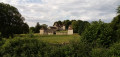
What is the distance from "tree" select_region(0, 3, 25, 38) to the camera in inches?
1233

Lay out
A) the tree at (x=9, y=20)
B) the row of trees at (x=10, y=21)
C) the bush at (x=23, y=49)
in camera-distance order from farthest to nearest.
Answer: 1. the row of trees at (x=10, y=21)
2. the tree at (x=9, y=20)
3. the bush at (x=23, y=49)

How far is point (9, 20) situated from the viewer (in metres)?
33.0

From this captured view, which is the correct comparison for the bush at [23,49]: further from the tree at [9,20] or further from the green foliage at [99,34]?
the tree at [9,20]

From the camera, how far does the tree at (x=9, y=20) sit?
31.3 meters

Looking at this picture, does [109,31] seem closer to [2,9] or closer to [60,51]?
[60,51]

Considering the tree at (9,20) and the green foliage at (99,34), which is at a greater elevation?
the tree at (9,20)

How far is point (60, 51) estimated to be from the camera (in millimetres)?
5367

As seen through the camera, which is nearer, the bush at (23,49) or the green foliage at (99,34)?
the bush at (23,49)

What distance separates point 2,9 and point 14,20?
3.90 meters

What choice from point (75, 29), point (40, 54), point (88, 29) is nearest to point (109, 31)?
point (88, 29)

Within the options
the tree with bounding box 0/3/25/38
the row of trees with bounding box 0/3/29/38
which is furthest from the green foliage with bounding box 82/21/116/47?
the tree with bounding box 0/3/25/38

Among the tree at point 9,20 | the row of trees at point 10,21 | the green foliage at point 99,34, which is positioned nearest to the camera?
the green foliage at point 99,34

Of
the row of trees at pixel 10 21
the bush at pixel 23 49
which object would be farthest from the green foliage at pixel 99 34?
the row of trees at pixel 10 21

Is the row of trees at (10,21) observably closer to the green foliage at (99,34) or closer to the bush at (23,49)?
the green foliage at (99,34)
